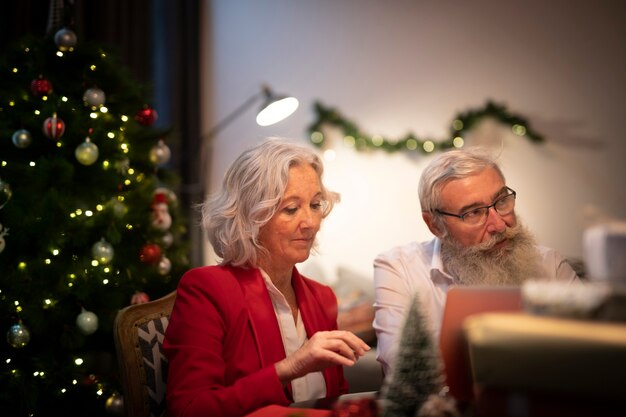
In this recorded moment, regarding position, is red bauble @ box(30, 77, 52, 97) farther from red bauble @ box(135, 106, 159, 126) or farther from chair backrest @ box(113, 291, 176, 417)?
chair backrest @ box(113, 291, 176, 417)

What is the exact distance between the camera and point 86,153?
260 cm

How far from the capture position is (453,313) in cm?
112

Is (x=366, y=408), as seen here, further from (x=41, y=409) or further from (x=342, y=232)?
(x=342, y=232)

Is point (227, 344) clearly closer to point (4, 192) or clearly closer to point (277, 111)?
point (4, 192)

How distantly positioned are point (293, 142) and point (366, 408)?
42.0 inches

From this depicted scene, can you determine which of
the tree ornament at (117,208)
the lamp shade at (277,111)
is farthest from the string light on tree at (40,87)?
the lamp shade at (277,111)

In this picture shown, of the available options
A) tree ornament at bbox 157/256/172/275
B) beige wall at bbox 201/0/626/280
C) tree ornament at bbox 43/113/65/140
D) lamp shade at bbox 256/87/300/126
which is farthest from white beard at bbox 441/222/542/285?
beige wall at bbox 201/0/626/280

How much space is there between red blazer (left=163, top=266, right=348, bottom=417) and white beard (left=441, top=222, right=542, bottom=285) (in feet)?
1.51

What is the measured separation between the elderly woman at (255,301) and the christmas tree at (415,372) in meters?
0.48

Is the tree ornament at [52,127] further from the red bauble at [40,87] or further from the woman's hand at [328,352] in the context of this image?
the woman's hand at [328,352]

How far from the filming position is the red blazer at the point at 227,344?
152cm

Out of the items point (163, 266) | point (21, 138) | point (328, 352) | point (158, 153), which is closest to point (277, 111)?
point (158, 153)

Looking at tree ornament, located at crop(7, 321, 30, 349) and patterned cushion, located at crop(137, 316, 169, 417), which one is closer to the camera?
patterned cushion, located at crop(137, 316, 169, 417)

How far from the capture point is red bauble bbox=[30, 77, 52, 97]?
2605 millimetres
